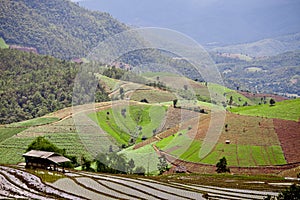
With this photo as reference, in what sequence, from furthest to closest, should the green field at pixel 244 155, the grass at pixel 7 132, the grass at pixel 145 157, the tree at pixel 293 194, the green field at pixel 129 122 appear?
the grass at pixel 7 132 < the green field at pixel 244 155 < the grass at pixel 145 157 < the green field at pixel 129 122 < the tree at pixel 293 194

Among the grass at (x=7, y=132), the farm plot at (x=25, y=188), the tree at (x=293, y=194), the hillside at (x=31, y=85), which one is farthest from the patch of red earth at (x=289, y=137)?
the hillside at (x=31, y=85)

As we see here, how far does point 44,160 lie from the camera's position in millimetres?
41094

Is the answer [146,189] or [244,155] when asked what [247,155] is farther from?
[146,189]

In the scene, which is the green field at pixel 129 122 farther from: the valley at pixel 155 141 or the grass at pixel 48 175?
the grass at pixel 48 175

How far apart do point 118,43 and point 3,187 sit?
565 inches

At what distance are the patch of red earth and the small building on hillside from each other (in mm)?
41333

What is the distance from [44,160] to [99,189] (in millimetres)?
10558

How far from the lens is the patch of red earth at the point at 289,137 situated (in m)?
68.8

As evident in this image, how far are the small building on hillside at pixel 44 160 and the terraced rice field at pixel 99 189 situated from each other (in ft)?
10.3

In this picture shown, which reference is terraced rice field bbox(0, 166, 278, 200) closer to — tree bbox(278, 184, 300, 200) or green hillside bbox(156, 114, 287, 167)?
tree bbox(278, 184, 300, 200)

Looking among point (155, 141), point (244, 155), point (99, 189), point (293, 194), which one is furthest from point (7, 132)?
point (293, 194)

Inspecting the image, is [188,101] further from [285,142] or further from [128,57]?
[285,142]

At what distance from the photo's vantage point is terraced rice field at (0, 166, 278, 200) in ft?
98.9

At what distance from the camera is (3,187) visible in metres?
31.3
